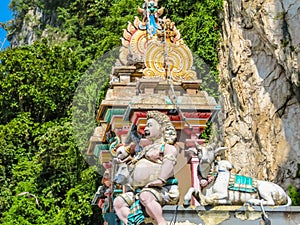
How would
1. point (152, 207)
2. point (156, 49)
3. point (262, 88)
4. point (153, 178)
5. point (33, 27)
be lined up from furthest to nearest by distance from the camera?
point (33, 27)
point (262, 88)
point (156, 49)
point (153, 178)
point (152, 207)

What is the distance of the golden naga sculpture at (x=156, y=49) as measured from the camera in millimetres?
→ 7566

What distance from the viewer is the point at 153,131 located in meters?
4.55

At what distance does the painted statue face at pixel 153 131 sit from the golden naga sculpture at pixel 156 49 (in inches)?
114

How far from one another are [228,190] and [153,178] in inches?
22.6

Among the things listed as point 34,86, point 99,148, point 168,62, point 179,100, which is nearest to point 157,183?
point 179,100

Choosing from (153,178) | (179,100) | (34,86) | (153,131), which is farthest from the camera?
(34,86)

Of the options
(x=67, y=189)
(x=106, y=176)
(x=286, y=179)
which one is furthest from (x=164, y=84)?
(x=67, y=189)

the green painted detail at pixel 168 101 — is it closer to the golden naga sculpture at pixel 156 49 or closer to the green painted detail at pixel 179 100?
the green painted detail at pixel 179 100

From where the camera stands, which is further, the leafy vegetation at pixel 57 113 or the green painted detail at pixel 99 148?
the leafy vegetation at pixel 57 113

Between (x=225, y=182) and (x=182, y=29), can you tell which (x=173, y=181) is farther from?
(x=182, y=29)

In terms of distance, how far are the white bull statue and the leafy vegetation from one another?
8.86m

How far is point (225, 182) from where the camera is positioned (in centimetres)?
439

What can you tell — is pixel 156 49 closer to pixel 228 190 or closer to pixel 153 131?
pixel 153 131

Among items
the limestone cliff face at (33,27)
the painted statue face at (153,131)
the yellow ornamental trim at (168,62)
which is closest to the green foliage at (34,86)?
the limestone cliff face at (33,27)
